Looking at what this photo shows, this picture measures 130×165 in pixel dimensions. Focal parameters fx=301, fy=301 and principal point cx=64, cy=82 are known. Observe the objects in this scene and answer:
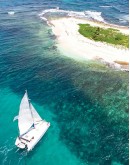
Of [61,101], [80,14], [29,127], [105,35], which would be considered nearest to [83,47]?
[105,35]

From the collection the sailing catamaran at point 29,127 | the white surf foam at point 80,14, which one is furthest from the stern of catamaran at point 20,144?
the white surf foam at point 80,14

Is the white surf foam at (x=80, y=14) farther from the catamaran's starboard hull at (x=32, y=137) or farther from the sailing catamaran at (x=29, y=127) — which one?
the catamaran's starboard hull at (x=32, y=137)

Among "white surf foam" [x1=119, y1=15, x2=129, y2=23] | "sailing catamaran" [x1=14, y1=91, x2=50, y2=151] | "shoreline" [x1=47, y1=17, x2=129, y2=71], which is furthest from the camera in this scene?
"white surf foam" [x1=119, y1=15, x2=129, y2=23]

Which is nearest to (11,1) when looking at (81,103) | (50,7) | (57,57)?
(50,7)

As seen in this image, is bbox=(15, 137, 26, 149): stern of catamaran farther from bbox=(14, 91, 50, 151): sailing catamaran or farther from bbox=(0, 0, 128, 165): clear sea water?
bbox=(0, 0, 128, 165): clear sea water

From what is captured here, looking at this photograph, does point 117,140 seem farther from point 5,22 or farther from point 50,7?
point 50,7

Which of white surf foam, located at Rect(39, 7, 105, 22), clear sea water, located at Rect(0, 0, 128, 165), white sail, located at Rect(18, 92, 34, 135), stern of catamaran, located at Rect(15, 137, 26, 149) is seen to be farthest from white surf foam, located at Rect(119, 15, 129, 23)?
stern of catamaran, located at Rect(15, 137, 26, 149)
